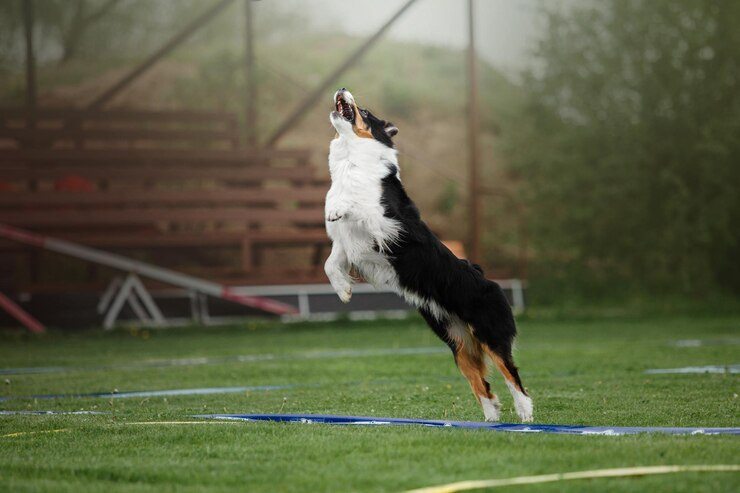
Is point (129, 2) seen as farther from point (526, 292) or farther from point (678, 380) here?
point (678, 380)

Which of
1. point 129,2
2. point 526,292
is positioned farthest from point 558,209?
point 129,2

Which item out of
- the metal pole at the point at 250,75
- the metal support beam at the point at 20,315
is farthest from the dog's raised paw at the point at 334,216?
the metal pole at the point at 250,75

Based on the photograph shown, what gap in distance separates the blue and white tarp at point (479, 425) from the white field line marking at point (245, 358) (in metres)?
4.67

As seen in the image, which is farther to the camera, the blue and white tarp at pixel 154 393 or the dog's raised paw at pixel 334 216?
the blue and white tarp at pixel 154 393

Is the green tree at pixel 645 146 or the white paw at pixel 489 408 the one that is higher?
the green tree at pixel 645 146

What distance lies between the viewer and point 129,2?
108 feet

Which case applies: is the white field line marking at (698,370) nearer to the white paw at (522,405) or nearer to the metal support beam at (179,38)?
the white paw at (522,405)

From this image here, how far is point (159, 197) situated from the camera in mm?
20375

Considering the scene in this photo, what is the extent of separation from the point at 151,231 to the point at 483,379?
15324mm

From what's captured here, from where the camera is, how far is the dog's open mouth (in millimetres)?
6527

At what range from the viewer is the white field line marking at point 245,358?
1082 centimetres

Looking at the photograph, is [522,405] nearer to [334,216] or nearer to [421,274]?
[421,274]

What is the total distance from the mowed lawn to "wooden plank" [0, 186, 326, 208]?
20.6 feet

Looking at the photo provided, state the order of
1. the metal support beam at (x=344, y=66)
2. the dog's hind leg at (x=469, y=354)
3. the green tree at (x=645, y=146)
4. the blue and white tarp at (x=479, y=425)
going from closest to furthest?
the blue and white tarp at (x=479, y=425), the dog's hind leg at (x=469, y=354), the metal support beam at (x=344, y=66), the green tree at (x=645, y=146)
